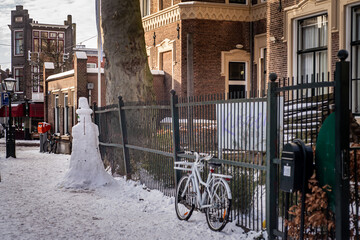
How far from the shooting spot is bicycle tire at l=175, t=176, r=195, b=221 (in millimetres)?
7504

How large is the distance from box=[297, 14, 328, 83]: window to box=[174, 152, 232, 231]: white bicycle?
260 inches

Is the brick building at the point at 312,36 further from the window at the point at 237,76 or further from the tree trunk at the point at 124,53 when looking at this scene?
the window at the point at 237,76

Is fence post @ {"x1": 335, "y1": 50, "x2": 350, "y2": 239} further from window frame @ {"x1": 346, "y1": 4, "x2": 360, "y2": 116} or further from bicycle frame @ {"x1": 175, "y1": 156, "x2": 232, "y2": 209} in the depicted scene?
window frame @ {"x1": 346, "y1": 4, "x2": 360, "y2": 116}

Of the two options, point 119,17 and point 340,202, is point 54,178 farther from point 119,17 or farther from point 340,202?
point 340,202

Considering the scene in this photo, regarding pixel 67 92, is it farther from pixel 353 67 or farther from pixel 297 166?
pixel 297 166

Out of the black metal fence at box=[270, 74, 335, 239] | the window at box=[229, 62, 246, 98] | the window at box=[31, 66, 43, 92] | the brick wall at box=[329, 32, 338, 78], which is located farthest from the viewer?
the window at box=[31, 66, 43, 92]

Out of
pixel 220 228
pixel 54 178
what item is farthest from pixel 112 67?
pixel 220 228

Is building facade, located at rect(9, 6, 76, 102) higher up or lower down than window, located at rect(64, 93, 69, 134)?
higher up

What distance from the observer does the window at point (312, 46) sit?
1352 centimetres

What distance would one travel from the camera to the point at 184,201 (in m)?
8.20

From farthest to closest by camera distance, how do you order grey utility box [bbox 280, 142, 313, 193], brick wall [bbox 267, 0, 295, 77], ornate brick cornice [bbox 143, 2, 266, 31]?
1. ornate brick cornice [bbox 143, 2, 266, 31]
2. brick wall [bbox 267, 0, 295, 77]
3. grey utility box [bbox 280, 142, 313, 193]

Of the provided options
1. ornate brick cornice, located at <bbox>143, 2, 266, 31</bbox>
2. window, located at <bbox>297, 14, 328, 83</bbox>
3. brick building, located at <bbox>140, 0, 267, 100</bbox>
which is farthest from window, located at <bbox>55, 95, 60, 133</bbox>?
window, located at <bbox>297, 14, 328, 83</bbox>

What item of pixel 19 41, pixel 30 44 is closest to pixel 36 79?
pixel 30 44

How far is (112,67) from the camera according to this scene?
49.2ft
